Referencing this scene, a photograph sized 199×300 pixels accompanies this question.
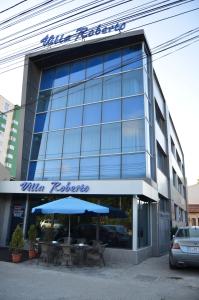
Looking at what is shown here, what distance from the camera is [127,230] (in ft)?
44.3

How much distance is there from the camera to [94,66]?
1867 cm

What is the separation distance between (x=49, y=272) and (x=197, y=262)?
207 inches

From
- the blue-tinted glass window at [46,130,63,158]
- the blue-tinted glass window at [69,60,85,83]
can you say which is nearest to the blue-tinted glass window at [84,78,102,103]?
the blue-tinted glass window at [69,60,85,83]

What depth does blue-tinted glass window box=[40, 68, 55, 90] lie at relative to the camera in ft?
65.7

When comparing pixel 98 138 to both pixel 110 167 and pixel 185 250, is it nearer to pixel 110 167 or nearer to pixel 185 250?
pixel 110 167

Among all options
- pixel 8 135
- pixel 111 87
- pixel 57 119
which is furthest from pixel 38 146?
pixel 8 135

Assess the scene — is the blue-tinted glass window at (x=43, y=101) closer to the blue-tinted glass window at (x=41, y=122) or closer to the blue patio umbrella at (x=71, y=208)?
the blue-tinted glass window at (x=41, y=122)

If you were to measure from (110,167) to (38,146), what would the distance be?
18.2 ft

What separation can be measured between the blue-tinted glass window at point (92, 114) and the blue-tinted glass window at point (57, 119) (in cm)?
164

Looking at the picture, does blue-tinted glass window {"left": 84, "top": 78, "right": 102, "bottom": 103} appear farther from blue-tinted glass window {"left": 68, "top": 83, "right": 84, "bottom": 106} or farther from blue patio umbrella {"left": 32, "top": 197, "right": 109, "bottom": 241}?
blue patio umbrella {"left": 32, "top": 197, "right": 109, "bottom": 241}

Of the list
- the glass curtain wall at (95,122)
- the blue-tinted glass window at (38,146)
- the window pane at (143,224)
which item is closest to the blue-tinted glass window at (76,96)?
the glass curtain wall at (95,122)

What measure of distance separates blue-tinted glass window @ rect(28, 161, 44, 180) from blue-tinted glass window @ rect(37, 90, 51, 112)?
12.7 feet

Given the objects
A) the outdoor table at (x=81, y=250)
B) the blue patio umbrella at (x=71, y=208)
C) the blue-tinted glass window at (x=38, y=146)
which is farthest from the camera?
the blue-tinted glass window at (x=38, y=146)

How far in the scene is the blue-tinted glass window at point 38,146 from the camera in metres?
18.2
